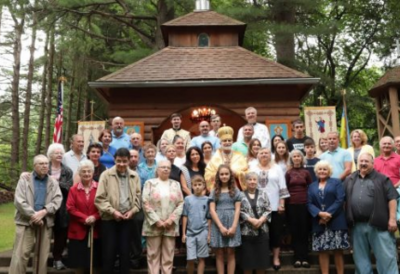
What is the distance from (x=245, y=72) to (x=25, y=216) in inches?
290

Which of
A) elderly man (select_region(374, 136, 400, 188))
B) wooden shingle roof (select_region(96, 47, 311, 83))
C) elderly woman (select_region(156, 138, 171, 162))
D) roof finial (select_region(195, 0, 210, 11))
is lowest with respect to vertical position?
elderly man (select_region(374, 136, 400, 188))

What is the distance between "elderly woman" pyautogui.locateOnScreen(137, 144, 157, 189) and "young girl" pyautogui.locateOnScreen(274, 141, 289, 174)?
1.86 m

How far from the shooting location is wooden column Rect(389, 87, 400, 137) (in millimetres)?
13984

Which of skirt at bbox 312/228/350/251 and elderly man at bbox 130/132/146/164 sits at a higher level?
elderly man at bbox 130/132/146/164

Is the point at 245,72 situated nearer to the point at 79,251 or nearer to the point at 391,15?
the point at 79,251

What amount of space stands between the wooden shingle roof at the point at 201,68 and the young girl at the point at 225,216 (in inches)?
225

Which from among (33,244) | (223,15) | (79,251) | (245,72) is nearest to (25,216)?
(33,244)

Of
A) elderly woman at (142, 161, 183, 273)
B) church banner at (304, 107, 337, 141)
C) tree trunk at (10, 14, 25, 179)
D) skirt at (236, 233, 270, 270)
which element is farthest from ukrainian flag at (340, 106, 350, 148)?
tree trunk at (10, 14, 25, 179)

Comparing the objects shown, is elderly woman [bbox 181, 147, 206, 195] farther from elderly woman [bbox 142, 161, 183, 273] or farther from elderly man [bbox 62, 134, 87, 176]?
elderly man [bbox 62, 134, 87, 176]

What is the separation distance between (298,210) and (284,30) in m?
9.09

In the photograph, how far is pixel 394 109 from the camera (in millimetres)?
14125

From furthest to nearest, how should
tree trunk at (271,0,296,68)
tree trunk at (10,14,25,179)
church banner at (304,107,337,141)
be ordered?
tree trunk at (10,14,25,179), tree trunk at (271,0,296,68), church banner at (304,107,337,141)

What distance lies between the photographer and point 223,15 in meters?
14.4

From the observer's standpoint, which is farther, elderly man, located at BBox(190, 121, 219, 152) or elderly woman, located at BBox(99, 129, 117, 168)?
elderly man, located at BBox(190, 121, 219, 152)
